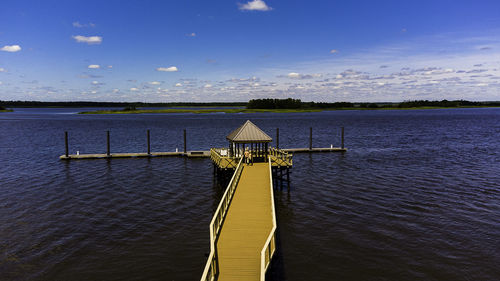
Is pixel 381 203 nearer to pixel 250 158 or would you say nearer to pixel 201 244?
pixel 250 158

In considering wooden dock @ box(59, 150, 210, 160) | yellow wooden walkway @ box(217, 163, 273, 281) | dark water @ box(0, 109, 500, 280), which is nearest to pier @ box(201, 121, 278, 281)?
yellow wooden walkway @ box(217, 163, 273, 281)

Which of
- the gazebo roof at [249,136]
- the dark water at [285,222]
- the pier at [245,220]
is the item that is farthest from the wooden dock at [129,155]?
the gazebo roof at [249,136]

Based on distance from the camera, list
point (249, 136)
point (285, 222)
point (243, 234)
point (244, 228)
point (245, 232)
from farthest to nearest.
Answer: point (249, 136), point (285, 222), point (244, 228), point (245, 232), point (243, 234)

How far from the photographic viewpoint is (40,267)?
15539mm

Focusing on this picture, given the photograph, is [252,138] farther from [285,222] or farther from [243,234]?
[243,234]

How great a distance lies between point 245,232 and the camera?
49.7 ft

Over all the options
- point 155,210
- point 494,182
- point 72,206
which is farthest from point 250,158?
point 494,182

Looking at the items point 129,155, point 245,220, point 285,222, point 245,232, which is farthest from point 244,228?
point 129,155

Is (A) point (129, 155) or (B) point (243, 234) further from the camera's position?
(A) point (129, 155)

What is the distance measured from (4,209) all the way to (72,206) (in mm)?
4557

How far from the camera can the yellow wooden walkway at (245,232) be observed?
40.4 feet

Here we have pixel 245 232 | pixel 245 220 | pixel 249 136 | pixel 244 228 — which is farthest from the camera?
pixel 249 136

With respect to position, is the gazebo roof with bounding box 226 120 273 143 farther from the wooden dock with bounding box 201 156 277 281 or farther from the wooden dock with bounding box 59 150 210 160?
the wooden dock with bounding box 59 150 210 160

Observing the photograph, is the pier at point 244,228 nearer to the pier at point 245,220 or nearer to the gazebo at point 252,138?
the pier at point 245,220
